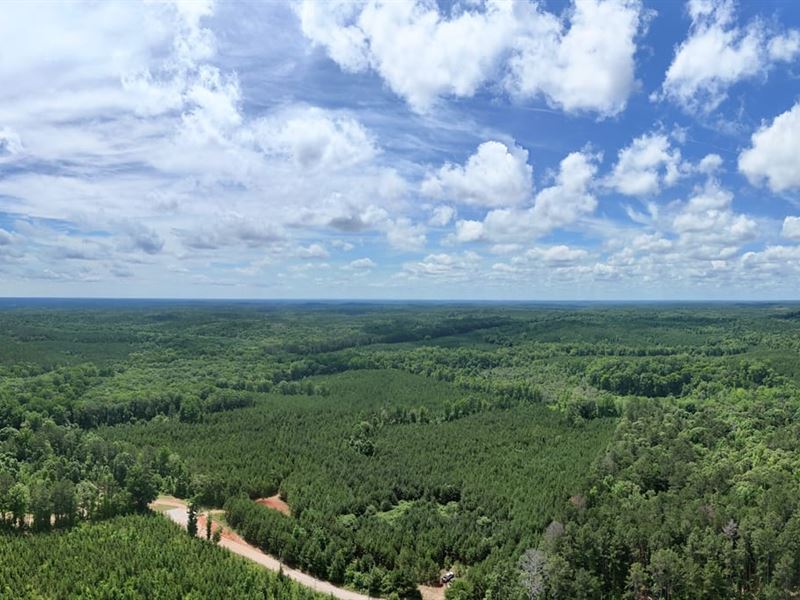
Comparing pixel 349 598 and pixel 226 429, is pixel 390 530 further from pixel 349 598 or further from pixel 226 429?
pixel 226 429

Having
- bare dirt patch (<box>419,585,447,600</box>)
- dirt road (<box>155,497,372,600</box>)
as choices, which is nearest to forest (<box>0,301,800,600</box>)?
bare dirt patch (<box>419,585,447,600</box>)

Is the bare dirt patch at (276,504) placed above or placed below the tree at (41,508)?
below

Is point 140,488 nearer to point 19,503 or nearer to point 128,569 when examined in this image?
point 19,503

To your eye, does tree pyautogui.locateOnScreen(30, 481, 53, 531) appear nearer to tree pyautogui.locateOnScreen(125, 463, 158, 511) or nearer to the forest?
the forest

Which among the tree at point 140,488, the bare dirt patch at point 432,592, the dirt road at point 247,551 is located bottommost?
the bare dirt patch at point 432,592

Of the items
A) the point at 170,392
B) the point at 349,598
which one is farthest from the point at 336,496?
the point at 170,392

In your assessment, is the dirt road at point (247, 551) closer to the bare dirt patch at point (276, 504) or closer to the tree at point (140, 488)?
the tree at point (140, 488)

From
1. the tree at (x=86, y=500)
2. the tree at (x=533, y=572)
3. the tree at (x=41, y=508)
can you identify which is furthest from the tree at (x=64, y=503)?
the tree at (x=533, y=572)
